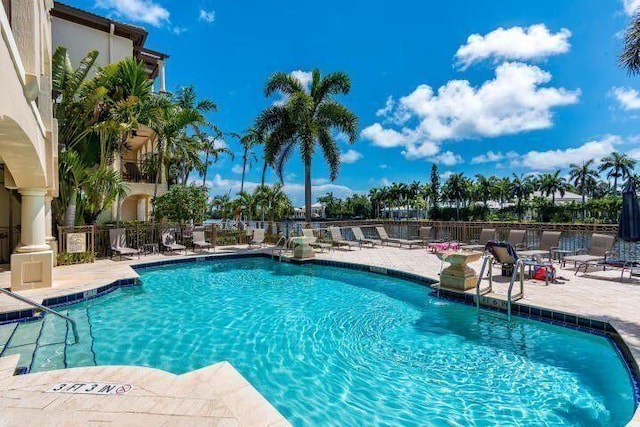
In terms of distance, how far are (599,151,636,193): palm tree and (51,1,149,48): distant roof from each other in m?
64.9

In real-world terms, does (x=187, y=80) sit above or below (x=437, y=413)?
above

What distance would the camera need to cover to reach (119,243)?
12.5m

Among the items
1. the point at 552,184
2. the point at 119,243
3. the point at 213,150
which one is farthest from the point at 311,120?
the point at 552,184

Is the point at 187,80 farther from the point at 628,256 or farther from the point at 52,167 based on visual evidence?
the point at 628,256

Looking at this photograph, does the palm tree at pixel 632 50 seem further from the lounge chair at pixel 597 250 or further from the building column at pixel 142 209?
the building column at pixel 142 209

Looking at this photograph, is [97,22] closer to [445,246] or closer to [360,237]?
[360,237]

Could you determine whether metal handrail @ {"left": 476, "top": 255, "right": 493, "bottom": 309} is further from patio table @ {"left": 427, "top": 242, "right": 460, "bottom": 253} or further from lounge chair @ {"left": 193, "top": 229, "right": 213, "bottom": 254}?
lounge chair @ {"left": 193, "top": 229, "right": 213, "bottom": 254}

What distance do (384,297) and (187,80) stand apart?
2091 centimetres

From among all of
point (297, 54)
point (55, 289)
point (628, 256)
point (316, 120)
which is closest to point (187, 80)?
point (297, 54)

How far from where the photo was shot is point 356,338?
528 cm

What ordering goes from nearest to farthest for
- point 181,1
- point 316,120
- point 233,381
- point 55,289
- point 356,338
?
point 233,381 → point 356,338 → point 55,289 → point 181,1 → point 316,120

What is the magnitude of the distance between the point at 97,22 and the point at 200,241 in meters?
12.5

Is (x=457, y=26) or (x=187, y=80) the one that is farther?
(x=187, y=80)

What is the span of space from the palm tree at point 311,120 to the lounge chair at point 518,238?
329 inches
